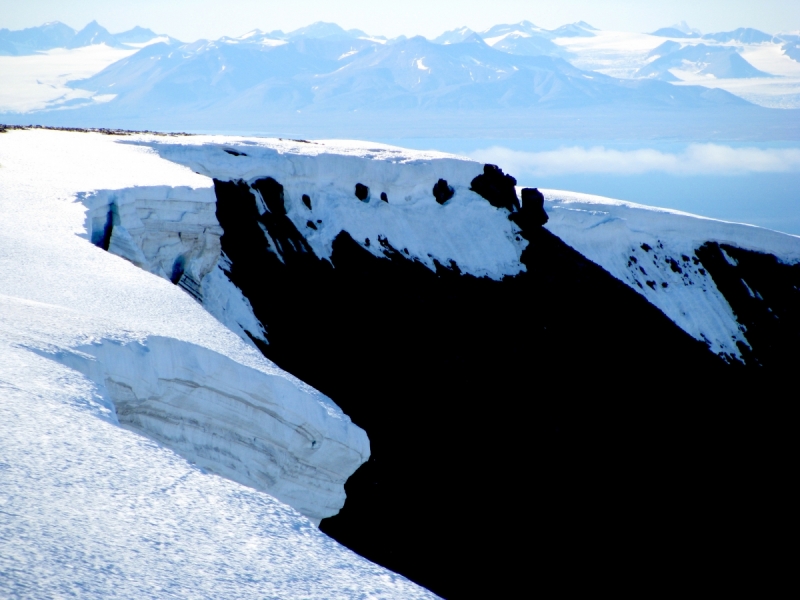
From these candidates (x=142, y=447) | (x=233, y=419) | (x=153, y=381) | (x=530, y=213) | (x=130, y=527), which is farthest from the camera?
(x=530, y=213)

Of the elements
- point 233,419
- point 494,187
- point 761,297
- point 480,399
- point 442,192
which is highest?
point 494,187

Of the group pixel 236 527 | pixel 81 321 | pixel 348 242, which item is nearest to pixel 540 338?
pixel 348 242

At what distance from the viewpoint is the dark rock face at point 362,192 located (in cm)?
2934

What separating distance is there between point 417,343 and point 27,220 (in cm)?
1386

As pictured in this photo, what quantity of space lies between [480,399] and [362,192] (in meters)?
10.6

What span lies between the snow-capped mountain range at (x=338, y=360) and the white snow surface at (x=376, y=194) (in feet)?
0.38

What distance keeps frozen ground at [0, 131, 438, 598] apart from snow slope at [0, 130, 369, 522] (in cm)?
2

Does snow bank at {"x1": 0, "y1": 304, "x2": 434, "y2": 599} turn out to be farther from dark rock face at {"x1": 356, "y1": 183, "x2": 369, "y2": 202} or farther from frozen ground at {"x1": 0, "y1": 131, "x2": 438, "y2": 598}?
dark rock face at {"x1": 356, "y1": 183, "x2": 369, "y2": 202}

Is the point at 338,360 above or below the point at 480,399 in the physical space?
above

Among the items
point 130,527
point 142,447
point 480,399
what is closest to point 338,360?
point 480,399

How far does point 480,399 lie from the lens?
2317 cm

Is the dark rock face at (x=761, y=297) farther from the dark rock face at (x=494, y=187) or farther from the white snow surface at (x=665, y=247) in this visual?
the dark rock face at (x=494, y=187)

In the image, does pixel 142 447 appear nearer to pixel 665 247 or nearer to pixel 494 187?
pixel 494 187

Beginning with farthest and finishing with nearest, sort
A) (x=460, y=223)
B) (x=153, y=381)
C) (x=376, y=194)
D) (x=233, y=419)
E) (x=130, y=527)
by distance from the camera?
(x=460, y=223), (x=376, y=194), (x=233, y=419), (x=153, y=381), (x=130, y=527)
